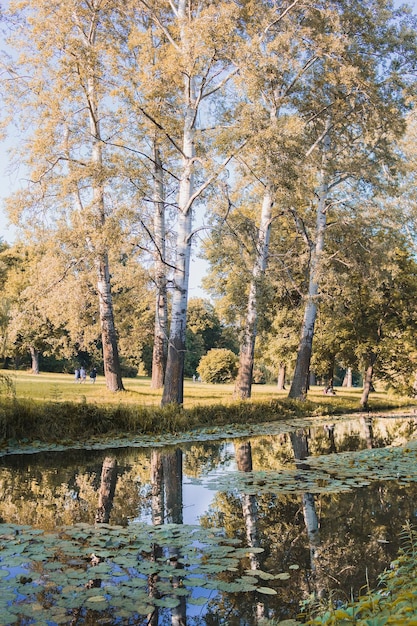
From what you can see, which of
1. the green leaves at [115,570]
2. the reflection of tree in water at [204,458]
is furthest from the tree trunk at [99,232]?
the green leaves at [115,570]

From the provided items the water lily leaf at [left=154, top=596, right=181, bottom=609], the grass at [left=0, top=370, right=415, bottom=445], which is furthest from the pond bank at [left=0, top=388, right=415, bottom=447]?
the water lily leaf at [left=154, top=596, right=181, bottom=609]

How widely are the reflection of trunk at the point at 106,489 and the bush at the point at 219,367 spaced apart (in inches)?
1286

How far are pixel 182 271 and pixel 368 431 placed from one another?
272 inches

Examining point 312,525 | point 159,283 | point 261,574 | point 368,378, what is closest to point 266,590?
point 261,574

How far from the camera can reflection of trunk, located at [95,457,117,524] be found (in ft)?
20.6

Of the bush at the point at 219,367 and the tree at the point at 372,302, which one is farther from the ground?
the tree at the point at 372,302

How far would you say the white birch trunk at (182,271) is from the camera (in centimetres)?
1555

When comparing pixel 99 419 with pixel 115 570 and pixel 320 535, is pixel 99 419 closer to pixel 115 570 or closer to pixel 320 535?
pixel 320 535

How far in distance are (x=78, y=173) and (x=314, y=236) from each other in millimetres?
10125

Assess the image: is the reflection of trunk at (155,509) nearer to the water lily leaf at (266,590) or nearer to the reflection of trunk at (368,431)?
the water lily leaf at (266,590)

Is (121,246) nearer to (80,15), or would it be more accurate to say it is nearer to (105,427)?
(105,427)

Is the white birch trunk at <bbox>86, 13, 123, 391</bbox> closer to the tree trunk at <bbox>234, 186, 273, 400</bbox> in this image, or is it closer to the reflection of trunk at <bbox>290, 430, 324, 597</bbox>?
the tree trunk at <bbox>234, 186, 273, 400</bbox>

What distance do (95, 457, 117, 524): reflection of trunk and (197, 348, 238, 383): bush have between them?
1286 inches

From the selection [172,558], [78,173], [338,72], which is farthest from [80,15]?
[172,558]
